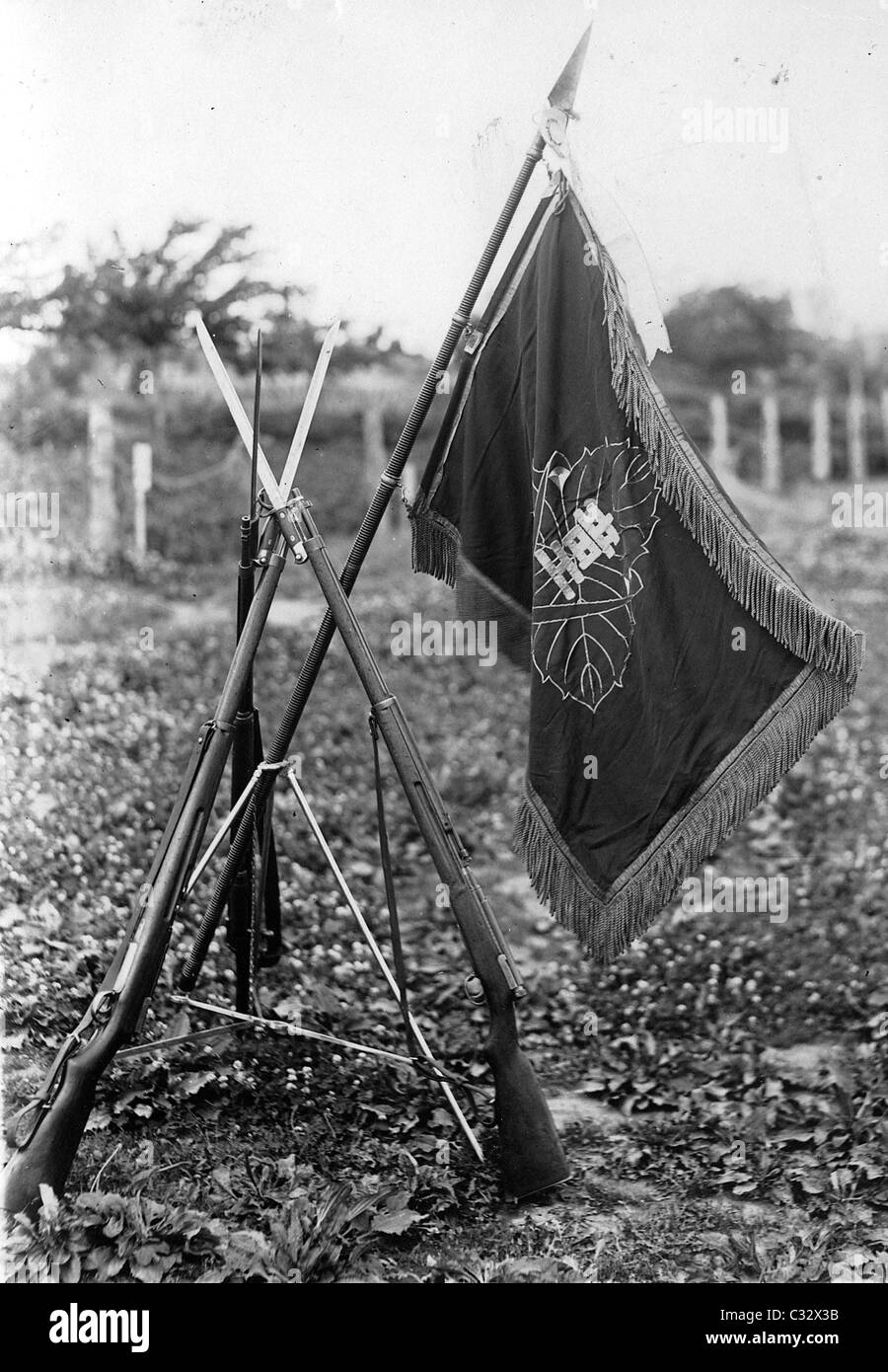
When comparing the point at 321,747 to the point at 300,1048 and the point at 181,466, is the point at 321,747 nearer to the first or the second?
the point at 181,466

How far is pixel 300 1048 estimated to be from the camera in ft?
11.8

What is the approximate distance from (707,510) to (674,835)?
0.85 m

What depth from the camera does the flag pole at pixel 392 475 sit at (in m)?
3.01

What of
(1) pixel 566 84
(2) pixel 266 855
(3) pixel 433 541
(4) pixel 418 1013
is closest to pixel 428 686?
(4) pixel 418 1013

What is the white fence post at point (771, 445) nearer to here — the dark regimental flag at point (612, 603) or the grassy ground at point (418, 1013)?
the grassy ground at point (418, 1013)

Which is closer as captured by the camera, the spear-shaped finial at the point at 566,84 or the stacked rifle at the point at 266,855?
the stacked rifle at the point at 266,855

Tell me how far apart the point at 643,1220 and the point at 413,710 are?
291 cm

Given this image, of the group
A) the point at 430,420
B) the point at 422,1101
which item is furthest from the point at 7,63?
the point at 422,1101

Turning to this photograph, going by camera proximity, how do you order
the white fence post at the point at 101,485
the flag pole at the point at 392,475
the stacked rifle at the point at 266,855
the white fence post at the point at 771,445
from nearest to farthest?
the stacked rifle at the point at 266,855 < the flag pole at the point at 392,475 < the white fence post at the point at 101,485 < the white fence post at the point at 771,445

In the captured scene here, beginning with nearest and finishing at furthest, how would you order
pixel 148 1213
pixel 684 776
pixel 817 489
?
pixel 148 1213 → pixel 684 776 → pixel 817 489

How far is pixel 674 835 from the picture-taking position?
3184 millimetres

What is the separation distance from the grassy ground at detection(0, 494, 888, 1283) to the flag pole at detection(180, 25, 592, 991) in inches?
20.0

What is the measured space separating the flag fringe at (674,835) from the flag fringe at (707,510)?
110 millimetres

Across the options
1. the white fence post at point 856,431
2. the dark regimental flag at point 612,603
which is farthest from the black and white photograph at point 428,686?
the white fence post at point 856,431
